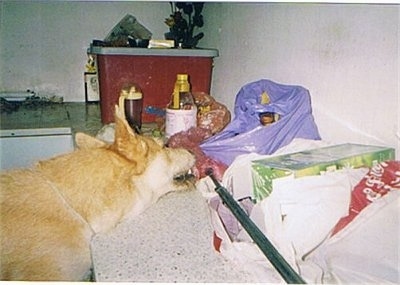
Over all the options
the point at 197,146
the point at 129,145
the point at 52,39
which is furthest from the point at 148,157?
the point at 52,39

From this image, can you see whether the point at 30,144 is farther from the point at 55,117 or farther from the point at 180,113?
the point at 180,113

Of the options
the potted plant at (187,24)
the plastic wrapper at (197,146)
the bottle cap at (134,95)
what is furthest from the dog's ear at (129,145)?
the potted plant at (187,24)

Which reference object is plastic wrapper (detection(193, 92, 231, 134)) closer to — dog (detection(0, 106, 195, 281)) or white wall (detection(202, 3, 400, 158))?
white wall (detection(202, 3, 400, 158))

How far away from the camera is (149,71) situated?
1.02 meters

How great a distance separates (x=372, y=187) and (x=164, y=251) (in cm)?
28

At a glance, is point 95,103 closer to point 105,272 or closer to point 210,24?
point 210,24

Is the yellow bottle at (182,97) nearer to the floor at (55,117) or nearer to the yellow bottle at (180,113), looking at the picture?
the yellow bottle at (180,113)

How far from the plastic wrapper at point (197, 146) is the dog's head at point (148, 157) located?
18 millimetres

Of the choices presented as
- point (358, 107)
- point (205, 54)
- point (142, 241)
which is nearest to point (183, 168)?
point (142, 241)

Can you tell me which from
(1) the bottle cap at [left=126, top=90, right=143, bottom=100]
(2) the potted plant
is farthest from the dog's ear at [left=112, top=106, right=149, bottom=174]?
(2) the potted plant

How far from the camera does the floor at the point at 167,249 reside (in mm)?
421

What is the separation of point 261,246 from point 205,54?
0.74 m

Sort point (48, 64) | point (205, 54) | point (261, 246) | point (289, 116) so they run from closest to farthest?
point (261, 246) < point (289, 116) < point (205, 54) < point (48, 64)

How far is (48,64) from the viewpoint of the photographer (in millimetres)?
1368
